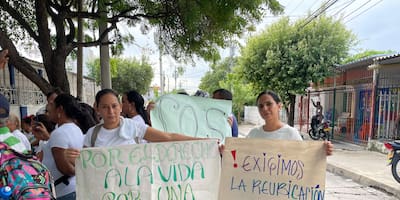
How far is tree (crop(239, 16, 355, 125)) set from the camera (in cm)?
1026

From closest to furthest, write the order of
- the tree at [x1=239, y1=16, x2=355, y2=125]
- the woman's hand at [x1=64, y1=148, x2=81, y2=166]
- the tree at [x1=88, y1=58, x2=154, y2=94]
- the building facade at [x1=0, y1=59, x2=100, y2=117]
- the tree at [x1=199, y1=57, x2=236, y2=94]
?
1. the woman's hand at [x1=64, y1=148, x2=81, y2=166]
2. the building facade at [x1=0, y1=59, x2=100, y2=117]
3. the tree at [x1=239, y1=16, x2=355, y2=125]
4. the tree at [x1=88, y1=58, x2=154, y2=94]
5. the tree at [x1=199, y1=57, x2=236, y2=94]

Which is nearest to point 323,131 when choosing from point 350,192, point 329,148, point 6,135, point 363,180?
point 363,180

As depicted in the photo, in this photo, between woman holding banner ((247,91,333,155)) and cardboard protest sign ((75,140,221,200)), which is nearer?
cardboard protest sign ((75,140,221,200))

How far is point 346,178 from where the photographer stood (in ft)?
19.1

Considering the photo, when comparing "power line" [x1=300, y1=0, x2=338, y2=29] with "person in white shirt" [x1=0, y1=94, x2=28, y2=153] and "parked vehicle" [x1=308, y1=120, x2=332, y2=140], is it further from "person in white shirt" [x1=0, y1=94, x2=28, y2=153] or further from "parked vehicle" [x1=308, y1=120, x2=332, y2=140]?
"person in white shirt" [x1=0, y1=94, x2=28, y2=153]

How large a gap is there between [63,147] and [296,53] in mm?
9831

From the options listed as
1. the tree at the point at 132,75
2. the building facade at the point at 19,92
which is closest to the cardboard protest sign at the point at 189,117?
the building facade at the point at 19,92

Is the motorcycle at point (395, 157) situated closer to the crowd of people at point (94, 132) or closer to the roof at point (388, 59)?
the roof at point (388, 59)

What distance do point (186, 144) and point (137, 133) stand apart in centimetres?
36

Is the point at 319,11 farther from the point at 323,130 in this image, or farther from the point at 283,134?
the point at 283,134

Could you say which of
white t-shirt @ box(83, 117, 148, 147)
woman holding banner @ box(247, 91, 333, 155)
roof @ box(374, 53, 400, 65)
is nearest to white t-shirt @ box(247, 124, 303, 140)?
woman holding banner @ box(247, 91, 333, 155)

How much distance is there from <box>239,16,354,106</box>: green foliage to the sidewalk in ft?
9.57

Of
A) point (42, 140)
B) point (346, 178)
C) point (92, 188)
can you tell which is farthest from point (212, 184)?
point (346, 178)

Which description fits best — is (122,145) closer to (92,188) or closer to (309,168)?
(92,188)
